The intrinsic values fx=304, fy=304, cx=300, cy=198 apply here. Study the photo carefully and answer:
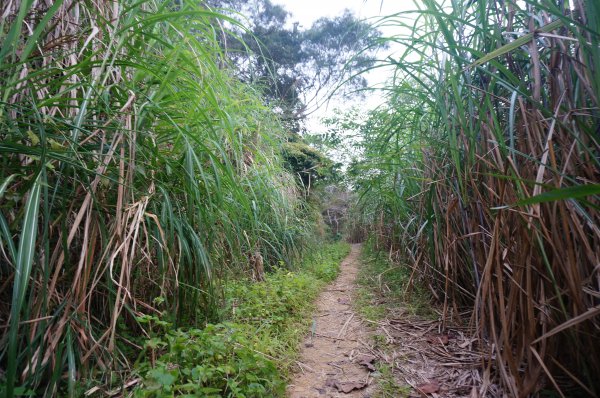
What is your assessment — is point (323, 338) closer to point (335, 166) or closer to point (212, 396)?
point (212, 396)

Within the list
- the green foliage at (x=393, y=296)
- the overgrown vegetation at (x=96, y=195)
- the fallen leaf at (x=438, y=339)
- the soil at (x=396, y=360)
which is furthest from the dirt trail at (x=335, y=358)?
the overgrown vegetation at (x=96, y=195)

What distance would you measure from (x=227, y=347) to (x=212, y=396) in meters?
0.32

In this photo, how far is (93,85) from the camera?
122 cm

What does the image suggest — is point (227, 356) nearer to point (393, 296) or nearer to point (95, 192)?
point (95, 192)

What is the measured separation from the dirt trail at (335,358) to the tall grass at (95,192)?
2.06 feet

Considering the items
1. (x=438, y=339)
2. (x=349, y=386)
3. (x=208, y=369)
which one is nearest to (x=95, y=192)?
(x=208, y=369)

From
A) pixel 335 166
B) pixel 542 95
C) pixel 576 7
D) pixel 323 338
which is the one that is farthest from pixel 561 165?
pixel 335 166

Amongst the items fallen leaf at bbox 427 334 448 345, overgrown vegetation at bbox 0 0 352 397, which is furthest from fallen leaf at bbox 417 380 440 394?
overgrown vegetation at bbox 0 0 352 397

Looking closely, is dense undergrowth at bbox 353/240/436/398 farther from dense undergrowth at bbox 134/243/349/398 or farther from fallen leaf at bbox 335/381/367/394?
dense undergrowth at bbox 134/243/349/398

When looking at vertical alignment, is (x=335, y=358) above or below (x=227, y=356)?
below

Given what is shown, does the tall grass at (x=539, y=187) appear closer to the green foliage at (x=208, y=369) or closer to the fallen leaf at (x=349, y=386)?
the fallen leaf at (x=349, y=386)

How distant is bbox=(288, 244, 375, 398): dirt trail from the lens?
1343 millimetres

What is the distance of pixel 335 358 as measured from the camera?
1.67 metres

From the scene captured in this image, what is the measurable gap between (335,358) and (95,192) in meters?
1.44
